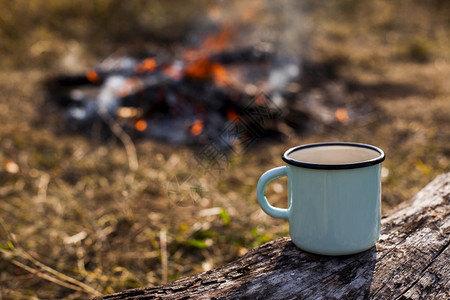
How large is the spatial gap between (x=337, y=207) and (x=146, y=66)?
380 cm

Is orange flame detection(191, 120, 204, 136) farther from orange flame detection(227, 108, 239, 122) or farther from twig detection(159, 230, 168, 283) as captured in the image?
twig detection(159, 230, 168, 283)

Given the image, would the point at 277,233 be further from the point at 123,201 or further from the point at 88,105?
the point at 88,105

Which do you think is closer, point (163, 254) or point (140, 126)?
point (163, 254)

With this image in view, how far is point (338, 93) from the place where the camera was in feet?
17.2

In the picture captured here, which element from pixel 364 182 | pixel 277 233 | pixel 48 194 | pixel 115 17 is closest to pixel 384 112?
pixel 277 233

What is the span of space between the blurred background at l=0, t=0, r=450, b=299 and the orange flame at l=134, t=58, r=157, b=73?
21 mm

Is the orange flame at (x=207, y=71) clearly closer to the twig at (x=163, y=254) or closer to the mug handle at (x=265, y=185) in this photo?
the twig at (x=163, y=254)

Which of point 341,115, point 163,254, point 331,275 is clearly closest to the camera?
point 331,275

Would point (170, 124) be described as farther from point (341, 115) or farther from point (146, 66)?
point (341, 115)

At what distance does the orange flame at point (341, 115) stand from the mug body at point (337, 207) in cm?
337

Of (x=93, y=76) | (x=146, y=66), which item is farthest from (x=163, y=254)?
(x=93, y=76)

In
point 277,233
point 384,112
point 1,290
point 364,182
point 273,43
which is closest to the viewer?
point 364,182

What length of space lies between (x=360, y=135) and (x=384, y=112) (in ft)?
2.29

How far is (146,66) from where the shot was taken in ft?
15.6
